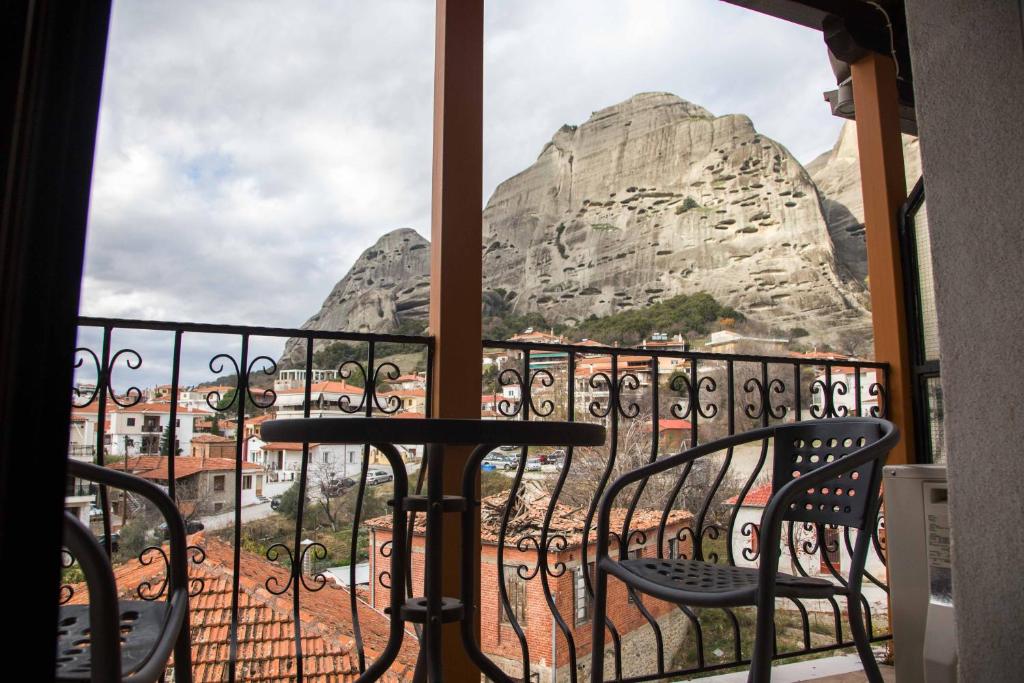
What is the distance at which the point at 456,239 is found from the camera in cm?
255

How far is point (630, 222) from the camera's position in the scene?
28.6 metres

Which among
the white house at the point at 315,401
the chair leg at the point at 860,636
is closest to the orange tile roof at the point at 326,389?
the white house at the point at 315,401

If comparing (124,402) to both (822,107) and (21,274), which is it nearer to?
(21,274)

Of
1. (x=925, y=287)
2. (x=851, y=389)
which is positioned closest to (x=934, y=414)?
(x=851, y=389)

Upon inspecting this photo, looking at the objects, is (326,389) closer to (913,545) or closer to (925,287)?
(913,545)

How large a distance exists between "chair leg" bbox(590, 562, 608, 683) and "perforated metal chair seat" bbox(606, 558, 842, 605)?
0.29 ft

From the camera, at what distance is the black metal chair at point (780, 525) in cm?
145

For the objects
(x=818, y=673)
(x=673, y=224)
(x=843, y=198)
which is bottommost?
(x=818, y=673)

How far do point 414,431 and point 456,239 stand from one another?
4.52 feet

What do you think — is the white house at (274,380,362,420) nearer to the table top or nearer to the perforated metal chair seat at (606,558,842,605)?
the table top

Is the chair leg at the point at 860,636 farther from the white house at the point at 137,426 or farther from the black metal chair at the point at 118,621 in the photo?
the white house at the point at 137,426

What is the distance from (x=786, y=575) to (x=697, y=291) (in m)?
26.6

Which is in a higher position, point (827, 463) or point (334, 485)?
point (827, 463)

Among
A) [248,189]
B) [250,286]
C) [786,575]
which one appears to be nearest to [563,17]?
[248,189]
